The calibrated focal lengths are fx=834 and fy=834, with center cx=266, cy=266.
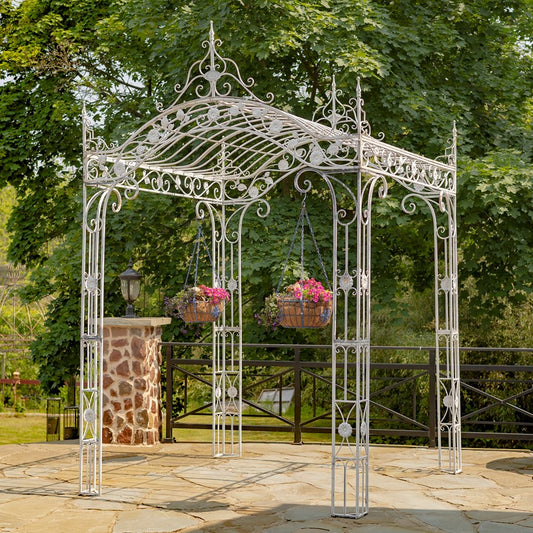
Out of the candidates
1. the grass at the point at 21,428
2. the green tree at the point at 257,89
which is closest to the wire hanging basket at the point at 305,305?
the green tree at the point at 257,89

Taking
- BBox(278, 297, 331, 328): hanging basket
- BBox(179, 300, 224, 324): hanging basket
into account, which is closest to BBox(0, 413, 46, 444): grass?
BBox(179, 300, 224, 324): hanging basket

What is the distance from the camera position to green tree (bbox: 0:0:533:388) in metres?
12.7

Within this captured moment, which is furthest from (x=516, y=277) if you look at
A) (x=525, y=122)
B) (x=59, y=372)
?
(x=59, y=372)

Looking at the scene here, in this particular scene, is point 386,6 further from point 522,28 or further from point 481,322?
point 481,322

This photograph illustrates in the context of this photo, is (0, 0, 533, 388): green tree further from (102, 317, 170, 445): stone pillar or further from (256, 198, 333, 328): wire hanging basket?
(256, 198, 333, 328): wire hanging basket

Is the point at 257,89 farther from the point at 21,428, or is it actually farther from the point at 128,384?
the point at 21,428

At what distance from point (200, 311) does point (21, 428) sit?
1000 cm

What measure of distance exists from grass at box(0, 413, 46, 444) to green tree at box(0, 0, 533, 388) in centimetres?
A: 157

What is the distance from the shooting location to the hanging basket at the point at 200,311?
8.72 meters

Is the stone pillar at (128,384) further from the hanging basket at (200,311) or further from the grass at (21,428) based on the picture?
the grass at (21,428)

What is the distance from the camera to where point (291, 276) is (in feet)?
39.7

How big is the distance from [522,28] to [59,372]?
34.4ft

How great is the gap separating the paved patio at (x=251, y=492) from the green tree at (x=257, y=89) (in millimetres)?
3976

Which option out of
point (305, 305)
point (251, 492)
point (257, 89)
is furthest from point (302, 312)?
point (257, 89)
